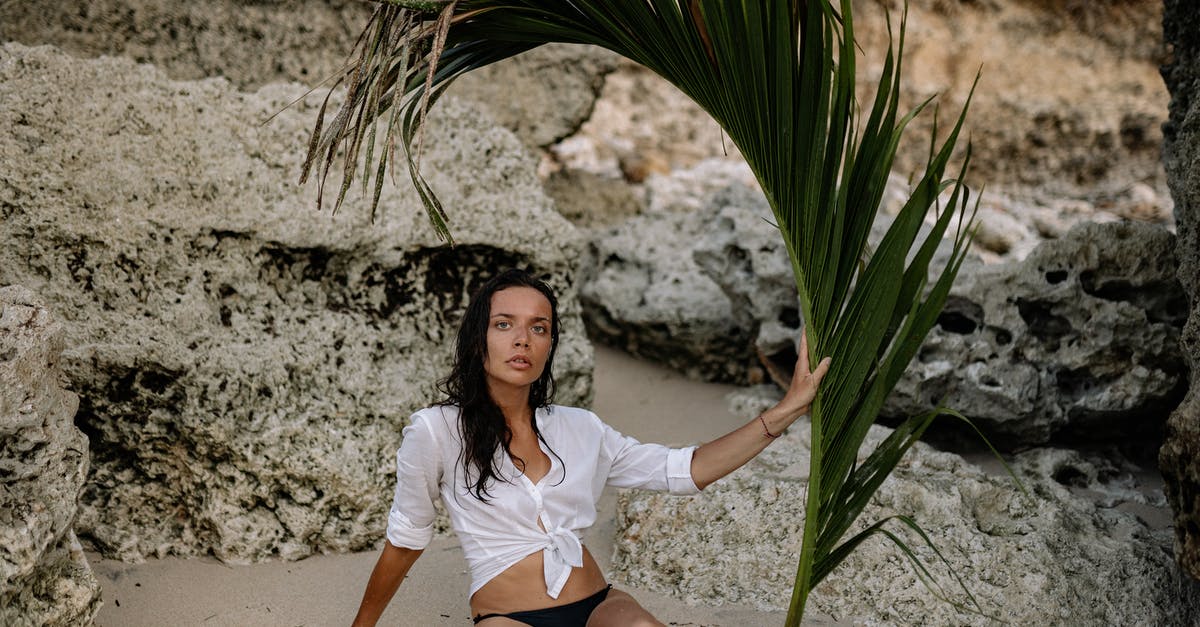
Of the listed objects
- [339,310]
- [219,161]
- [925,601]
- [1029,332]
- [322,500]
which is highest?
[1029,332]

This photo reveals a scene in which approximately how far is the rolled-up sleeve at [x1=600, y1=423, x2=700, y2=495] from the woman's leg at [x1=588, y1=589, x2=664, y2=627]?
31 cm

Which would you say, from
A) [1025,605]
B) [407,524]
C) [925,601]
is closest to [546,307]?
[407,524]

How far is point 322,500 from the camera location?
3498 millimetres

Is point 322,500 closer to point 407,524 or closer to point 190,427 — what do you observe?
point 190,427

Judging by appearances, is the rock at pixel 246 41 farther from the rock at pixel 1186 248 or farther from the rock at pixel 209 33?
the rock at pixel 1186 248

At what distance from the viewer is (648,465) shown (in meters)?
2.69

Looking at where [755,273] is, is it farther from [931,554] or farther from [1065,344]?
[931,554]

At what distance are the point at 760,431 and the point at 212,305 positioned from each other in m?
2.07

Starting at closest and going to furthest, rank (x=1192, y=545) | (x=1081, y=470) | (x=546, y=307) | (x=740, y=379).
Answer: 1. (x=546, y=307)
2. (x=1192, y=545)
3. (x=1081, y=470)
4. (x=740, y=379)

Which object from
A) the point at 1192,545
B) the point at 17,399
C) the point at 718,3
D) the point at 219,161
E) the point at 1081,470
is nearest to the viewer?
the point at 718,3

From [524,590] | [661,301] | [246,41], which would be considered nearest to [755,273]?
[661,301]

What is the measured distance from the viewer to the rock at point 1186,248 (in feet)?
9.22

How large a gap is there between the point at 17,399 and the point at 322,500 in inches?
47.1

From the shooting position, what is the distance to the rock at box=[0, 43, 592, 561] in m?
3.36
